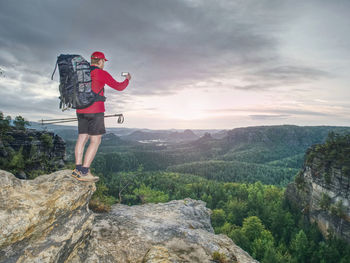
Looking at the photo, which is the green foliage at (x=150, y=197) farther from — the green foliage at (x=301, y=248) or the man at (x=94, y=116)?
the man at (x=94, y=116)

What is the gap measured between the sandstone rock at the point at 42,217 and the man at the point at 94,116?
2.49ft

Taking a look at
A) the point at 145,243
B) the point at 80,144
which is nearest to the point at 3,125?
the point at 80,144

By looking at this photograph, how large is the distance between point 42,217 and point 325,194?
58.5 meters

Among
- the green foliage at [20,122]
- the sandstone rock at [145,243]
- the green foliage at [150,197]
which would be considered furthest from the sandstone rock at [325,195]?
the green foliage at [20,122]

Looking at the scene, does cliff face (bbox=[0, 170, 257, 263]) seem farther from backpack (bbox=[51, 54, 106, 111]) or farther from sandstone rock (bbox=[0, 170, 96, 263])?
backpack (bbox=[51, 54, 106, 111])

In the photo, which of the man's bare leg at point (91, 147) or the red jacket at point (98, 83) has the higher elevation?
the red jacket at point (98, 83)

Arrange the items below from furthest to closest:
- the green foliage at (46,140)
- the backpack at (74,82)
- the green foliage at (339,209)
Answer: the green foliage at (339,209), the green foliage at (46,140), the backpack at (74,82)

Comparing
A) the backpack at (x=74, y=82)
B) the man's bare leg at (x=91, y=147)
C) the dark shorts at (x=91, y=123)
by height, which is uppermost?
the backpack at (x=74, y=82)

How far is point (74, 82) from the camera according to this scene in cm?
640

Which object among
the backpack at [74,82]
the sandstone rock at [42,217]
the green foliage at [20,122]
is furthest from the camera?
the green foliage at [20,122]

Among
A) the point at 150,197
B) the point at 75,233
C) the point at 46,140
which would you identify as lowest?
the point at 150,197

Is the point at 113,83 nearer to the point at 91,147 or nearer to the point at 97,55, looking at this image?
the point at 97,55

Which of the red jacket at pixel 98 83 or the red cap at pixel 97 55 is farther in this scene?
the red cap at pixel 97 55

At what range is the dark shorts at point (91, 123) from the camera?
6.84 m
